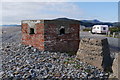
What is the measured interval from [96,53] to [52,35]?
2.44 meters

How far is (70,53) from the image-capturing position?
9750mm

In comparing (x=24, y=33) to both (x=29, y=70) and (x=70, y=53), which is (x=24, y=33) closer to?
(x=70, y=53)

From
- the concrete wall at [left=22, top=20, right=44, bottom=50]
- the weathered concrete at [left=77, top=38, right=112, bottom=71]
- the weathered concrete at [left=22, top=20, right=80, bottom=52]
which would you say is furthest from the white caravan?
the weathered concrete at [left=77, top=38, right=112, bottom=71]

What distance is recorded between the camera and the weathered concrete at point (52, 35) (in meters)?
9.32

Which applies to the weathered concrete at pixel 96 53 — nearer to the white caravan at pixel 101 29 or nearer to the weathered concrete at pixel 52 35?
the weathered concrete at pixel 52 35

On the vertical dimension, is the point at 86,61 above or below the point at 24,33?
below

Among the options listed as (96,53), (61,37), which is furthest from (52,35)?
(96,53)

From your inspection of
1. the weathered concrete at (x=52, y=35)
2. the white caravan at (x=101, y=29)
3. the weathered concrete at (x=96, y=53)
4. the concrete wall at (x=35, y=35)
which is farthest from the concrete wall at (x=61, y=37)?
the white caravan at (x=101, y=29)

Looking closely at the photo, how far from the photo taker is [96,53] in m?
8.28

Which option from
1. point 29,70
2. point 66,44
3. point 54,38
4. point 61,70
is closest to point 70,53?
point 66,44

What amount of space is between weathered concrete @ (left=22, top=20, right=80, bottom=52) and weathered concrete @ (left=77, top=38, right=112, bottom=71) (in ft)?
3.98

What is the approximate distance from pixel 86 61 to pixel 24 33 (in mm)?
4079

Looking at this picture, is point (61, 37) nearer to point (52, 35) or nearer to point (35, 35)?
point (52, 35)

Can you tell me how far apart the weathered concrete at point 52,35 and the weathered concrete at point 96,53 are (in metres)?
1.21
